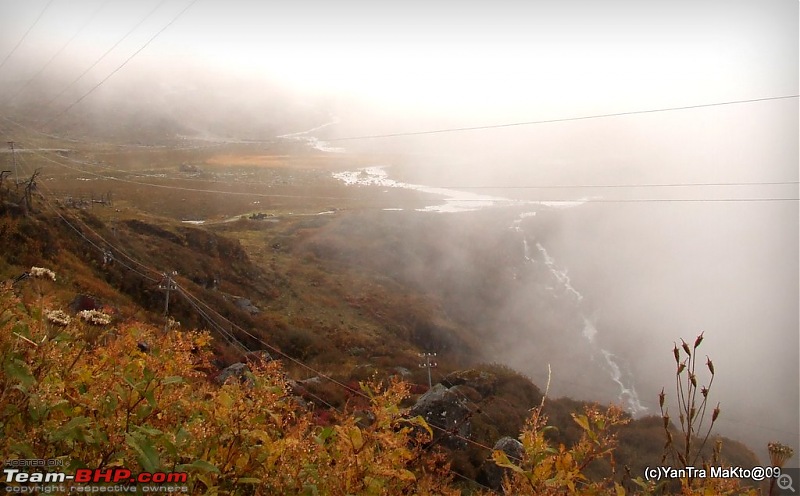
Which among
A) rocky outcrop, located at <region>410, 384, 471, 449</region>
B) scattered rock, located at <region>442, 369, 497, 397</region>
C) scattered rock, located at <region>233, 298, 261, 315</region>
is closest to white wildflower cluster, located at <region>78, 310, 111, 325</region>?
rocky outcrop, located at <region>410, 384, 471, 449</region>

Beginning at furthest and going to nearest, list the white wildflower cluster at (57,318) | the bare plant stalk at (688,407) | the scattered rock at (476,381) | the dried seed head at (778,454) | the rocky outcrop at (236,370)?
the scattered rock at (476,381) < the rocky outcrop at (236,370) < the white wildflower cluster at (57,318) < the dried seed head at (778,454) < the bare plant stalk at (688,407)

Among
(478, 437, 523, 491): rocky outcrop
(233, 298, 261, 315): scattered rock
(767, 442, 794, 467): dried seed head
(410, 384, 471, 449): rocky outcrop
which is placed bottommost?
(478, 437, 523, 491): rocky outcrop

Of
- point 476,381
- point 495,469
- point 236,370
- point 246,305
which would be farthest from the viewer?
point 246,305

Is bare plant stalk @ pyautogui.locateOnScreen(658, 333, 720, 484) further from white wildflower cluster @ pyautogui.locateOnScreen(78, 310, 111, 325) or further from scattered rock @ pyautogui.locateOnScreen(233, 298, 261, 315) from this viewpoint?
scattered rock @ pyautogui.locateOnScreen(233, 298, 261, 315)

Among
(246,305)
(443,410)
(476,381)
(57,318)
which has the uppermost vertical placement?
(57,318)

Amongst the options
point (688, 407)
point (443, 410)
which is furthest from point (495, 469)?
point (688, 407)

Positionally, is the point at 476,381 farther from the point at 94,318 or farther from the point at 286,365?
the point at 94,318

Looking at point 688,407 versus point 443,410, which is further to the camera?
point 443,410

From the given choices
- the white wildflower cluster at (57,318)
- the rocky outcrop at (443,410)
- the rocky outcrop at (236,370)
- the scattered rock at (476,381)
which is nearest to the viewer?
the white wildflower cluster at (57,318)

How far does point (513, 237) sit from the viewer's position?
293 ft

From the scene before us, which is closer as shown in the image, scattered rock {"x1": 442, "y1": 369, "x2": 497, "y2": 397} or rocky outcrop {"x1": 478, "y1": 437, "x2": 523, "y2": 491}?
rocky outcrop {"x1": 478, "y1": 437, "x2": 523, "y2": 491}

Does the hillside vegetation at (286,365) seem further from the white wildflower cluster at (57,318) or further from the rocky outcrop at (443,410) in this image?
the rocky outcrop at (443,410)

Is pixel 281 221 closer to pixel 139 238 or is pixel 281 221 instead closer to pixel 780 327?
pixel 139 238

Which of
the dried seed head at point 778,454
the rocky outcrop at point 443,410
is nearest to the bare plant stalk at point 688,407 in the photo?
the dried seed head at point 778,454
